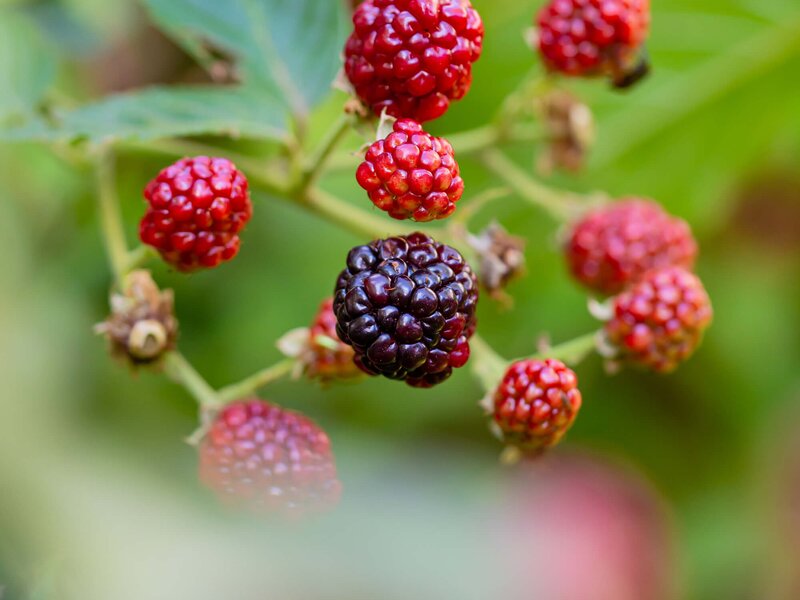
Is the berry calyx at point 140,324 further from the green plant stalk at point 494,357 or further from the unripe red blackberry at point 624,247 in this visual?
the unripe red blackberry at point 624,247

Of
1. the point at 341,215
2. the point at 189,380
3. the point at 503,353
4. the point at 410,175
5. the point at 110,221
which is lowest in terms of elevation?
the point at 503,353

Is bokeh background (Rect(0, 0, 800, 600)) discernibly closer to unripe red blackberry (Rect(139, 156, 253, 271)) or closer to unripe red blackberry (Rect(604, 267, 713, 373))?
unripe red blackberry (Rect(604, 267, 713, 373))

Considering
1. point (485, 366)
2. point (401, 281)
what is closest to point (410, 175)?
point (401, 281)

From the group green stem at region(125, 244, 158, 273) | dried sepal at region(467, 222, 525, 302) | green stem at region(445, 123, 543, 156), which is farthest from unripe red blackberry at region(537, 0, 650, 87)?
green stem at region(125, 244, 158, 273)

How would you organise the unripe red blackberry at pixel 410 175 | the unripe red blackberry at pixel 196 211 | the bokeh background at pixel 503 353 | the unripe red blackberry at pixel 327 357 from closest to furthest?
the unripe red blackberry at pixel 410 175, the unripe red blackberry at pixel 196 211, the unripe red blackberry at pixel 327 357, the bokeh background at pixel 503 353

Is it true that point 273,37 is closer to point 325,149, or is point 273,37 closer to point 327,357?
point 325,149

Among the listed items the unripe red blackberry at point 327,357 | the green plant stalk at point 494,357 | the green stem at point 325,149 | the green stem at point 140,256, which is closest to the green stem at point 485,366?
the green plant stalk at point 494,357

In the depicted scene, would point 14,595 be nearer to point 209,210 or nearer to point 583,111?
point 209,210

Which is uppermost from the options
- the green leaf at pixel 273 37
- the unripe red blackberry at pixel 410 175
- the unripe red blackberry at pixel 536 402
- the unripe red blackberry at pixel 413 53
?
the unripe red blackberry at pixel 413 53
